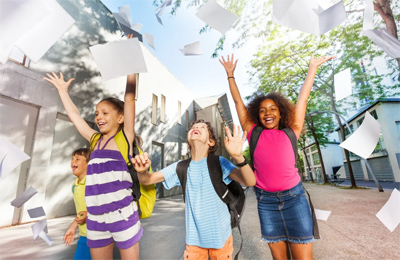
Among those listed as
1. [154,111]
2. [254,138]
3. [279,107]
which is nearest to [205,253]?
[254,138]

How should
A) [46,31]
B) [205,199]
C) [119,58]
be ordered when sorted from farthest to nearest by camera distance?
[205,199] < [119,58] < [46,31]

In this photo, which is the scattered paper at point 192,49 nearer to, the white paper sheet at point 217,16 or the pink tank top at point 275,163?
the white paper sheet at point 217,16

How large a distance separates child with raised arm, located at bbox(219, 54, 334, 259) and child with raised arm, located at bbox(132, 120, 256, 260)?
283 mm

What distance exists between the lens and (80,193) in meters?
1.88

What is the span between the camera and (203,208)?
1519mm

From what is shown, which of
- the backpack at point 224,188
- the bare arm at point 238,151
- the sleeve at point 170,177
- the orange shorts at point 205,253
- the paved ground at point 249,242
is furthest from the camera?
the paved ground at point 249,242

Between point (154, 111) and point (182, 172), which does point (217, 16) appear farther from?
point (154, 111)

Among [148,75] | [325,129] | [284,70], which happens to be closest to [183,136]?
[148,75]

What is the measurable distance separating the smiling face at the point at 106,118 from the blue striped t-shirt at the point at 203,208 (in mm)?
557

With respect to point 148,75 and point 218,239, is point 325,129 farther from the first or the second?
point 218,239

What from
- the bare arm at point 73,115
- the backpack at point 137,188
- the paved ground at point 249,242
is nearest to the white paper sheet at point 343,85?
the backpack at point 137,188

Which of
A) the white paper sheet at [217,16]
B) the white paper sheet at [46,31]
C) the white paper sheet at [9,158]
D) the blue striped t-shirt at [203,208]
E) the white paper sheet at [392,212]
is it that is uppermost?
the white paper sheet at [217,16]

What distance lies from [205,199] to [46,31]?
1.55 meters

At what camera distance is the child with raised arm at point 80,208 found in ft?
5.25
